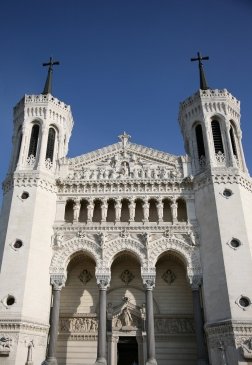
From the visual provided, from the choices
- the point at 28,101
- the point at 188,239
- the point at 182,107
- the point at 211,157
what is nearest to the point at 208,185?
the point at 211,157

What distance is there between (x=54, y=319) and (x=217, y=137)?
48.7 feet

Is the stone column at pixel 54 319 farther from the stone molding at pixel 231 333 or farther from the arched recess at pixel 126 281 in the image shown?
the stone molding at pixel 231 333

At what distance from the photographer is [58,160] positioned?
2478 centimetres

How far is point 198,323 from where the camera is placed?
19.2 meters

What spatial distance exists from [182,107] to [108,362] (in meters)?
17.0

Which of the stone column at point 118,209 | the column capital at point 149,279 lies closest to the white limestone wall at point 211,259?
the column capital at point 149,279

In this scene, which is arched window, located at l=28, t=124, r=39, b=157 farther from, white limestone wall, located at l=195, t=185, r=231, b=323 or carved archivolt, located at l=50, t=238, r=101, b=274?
white limestone wall, located at l=195, t=185, r=231, b=323

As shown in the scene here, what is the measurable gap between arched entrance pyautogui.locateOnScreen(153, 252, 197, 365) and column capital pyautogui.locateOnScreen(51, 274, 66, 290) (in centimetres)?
539

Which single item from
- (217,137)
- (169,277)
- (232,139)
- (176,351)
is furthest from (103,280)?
(232,139)

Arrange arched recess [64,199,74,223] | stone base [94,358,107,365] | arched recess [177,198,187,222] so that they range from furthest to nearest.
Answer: arched recess [64,199,74,223] < arched recess [177,198,187,222] < stone base [94,358,107,365]

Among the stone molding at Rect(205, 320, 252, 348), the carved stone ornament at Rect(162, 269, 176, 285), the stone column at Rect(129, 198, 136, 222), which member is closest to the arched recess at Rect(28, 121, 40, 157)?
the stone column at Rect(129, 198, 136, 222)

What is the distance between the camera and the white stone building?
1888 cm

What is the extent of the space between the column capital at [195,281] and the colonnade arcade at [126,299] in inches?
2.0

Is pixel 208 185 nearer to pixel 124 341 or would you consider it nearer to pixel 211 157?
pixel 211 157
